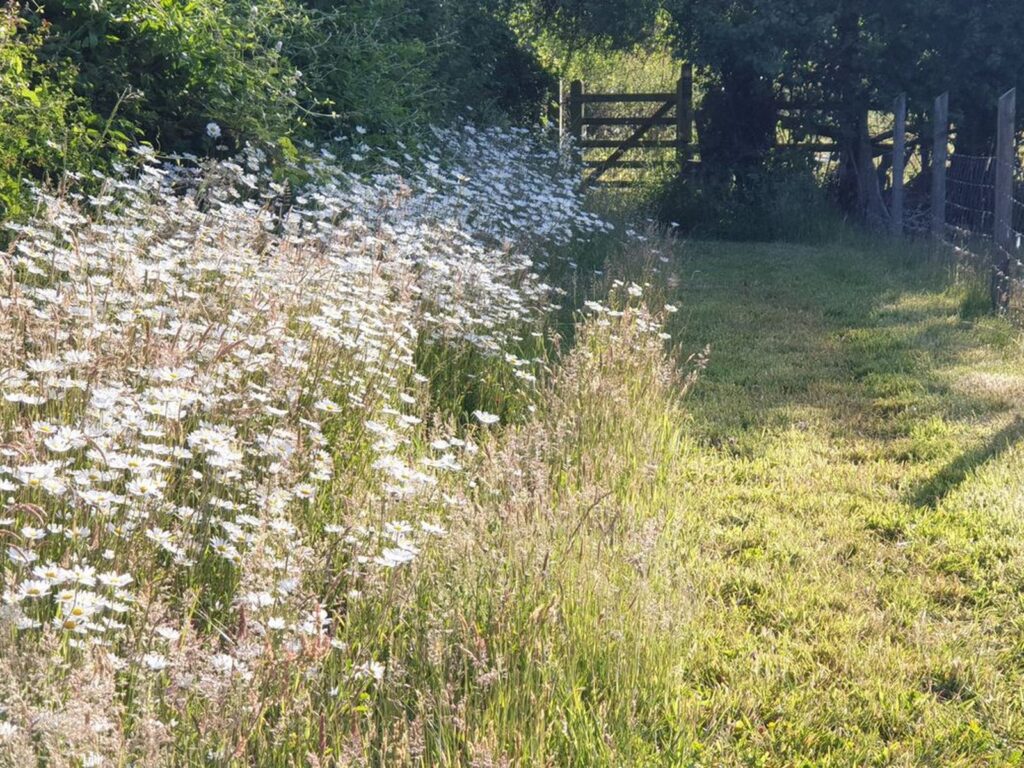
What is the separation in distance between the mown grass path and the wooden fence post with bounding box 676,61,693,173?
28.6 feet

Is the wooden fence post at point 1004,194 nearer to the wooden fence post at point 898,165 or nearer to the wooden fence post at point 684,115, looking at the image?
the wooden fence post at point 898,165

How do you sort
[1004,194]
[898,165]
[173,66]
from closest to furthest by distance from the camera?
[173,66], [1004,194], [898,165]

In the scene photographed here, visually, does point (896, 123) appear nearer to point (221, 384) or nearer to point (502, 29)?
point (502, 29)

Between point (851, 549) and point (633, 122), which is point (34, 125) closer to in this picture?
point (851, 549)

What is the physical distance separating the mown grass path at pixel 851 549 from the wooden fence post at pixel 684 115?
872 centimetres

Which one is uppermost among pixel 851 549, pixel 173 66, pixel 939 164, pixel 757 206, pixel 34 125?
pixel 173 66

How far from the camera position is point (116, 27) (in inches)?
296

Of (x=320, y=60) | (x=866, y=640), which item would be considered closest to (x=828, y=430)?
(x=866, y=640)

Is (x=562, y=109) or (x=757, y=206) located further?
(x=562, y=109)

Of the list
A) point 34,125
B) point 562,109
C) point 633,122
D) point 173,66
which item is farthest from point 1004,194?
point 562,109

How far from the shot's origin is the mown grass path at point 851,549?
340cm

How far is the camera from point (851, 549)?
4.66 metres

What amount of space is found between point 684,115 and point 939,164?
18.8 ft

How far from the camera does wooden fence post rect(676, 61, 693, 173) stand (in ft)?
55.0
